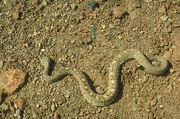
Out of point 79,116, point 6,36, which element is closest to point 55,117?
point 79,116

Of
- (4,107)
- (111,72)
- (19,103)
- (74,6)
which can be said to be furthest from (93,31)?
(4,107)

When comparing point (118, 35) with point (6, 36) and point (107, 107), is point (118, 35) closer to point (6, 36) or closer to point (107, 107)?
point (107, 107)

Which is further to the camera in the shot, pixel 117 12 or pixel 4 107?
pixel 117 12

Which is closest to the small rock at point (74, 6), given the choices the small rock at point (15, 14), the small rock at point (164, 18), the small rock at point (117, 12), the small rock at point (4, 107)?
the small rock at point (117, 12)

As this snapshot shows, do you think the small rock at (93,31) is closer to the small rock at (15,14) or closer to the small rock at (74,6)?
the small rock at (74,6)

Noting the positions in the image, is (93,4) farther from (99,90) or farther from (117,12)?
(99,90)

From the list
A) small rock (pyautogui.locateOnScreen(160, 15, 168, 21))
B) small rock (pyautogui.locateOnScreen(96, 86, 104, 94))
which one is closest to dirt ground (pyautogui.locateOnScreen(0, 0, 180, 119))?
small rock (pyautogui.locateOnScreen(160, 15, 168, 21))
